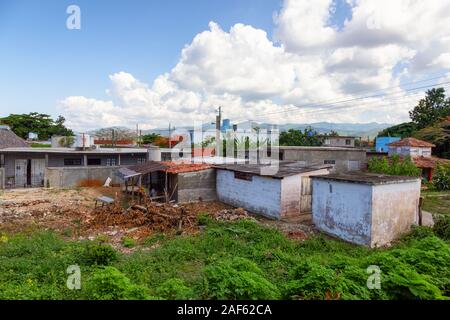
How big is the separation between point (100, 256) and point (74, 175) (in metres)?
16.1

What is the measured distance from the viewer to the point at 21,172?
74.8ft

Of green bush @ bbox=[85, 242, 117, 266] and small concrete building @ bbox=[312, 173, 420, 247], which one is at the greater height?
small concrete building @ bbox=[312, 173, 420, 247]

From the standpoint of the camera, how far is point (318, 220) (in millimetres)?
12547

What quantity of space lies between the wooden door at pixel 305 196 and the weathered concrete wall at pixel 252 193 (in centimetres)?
134

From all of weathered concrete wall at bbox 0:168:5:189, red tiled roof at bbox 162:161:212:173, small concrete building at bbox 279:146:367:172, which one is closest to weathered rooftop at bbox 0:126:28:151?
weathered concrete wall at bbox 0:168:5:189

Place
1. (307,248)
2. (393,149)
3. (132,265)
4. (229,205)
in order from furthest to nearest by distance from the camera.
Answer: (393,149) < (229,205) < (307,248) < (132,265)

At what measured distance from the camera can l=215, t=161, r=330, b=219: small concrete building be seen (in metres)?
14.0

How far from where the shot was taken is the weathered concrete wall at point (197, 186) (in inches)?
691

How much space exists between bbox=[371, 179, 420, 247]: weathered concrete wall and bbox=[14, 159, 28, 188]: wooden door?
75.1 feet

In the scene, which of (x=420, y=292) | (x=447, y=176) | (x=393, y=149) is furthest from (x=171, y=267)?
(x=393, y=149)

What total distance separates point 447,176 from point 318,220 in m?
16.8

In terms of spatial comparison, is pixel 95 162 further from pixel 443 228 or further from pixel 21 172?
pixel 443 228

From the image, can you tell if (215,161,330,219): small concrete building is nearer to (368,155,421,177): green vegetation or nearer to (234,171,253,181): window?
(234,171,253,181): window
